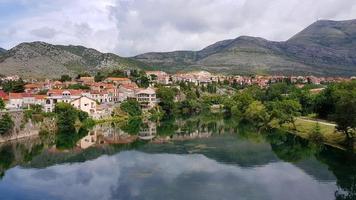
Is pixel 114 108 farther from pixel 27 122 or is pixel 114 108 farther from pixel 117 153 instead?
pixel 117 153

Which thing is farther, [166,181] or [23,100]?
[23,100]

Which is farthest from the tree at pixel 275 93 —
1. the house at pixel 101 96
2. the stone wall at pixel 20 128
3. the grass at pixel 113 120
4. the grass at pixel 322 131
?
the stone wall at pixel 20 128

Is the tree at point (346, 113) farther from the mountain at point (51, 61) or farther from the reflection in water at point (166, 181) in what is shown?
the mountain at point (51, 61)

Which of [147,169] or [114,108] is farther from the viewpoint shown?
[114,108]

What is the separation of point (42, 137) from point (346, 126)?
2452 cm

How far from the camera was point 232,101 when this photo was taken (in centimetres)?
6500

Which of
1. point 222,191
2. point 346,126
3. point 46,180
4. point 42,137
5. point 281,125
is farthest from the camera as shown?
point 281,125

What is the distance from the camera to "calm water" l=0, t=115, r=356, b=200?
1980 centimetres

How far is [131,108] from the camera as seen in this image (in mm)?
56000

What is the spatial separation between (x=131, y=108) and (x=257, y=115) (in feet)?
55.7

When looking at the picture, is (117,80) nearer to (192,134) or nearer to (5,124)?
(192,134)

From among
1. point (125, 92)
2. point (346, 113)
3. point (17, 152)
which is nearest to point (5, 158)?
point (17, 152)

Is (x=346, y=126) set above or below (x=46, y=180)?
above

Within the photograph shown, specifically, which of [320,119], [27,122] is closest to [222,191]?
[27,122]
